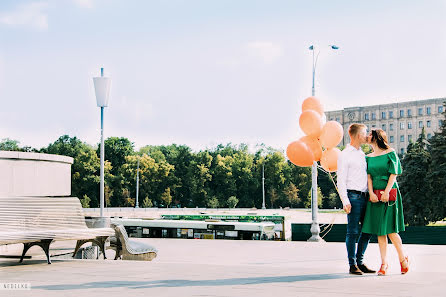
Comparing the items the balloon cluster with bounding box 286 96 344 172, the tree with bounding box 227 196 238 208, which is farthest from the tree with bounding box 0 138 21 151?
the balloon cluster with bounding box 286 96 344 172

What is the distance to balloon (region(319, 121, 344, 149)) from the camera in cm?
1210

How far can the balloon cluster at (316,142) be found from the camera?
12.2m

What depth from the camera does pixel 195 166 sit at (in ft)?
292

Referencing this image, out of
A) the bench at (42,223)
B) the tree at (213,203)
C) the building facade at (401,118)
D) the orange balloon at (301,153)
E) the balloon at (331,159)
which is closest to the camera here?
the bench at (42,223)

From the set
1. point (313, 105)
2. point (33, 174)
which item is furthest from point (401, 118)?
point (33, 174)

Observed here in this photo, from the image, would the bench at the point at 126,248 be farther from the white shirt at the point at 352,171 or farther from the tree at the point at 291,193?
the tree at the point at 291,193

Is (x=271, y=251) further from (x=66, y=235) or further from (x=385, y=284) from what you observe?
(x=385, y=284)

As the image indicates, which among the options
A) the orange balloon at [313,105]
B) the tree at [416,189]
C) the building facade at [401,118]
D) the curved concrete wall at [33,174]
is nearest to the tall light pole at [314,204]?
the orange balloon at [313,105]

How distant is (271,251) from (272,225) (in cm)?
566

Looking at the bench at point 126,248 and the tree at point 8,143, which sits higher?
the tree at point 8,143

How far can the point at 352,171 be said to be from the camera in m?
7.10

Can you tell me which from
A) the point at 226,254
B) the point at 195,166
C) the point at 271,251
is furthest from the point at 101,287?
the point at 195,166

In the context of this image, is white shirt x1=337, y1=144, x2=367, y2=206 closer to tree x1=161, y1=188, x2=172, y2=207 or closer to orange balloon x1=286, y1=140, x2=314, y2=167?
orange balloon x1=286, y1=140, x2=314, y2=167

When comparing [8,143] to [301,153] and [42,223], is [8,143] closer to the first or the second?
[301,153]
